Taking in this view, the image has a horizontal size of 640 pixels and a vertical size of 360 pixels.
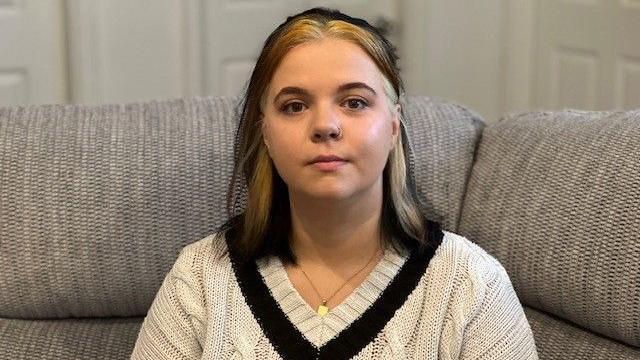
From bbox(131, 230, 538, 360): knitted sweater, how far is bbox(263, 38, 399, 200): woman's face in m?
0.14

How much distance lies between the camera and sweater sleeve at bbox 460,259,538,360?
1.40 metres

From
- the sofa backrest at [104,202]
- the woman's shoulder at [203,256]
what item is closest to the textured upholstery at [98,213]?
the sofa backrest at [104,202]

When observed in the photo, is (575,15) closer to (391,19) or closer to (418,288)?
(391,19)

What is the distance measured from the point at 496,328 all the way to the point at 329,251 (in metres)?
0.24

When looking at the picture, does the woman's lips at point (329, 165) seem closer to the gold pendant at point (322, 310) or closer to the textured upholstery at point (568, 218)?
the gold pendant at point (322, 310)

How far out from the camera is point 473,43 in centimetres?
374

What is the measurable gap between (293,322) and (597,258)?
443 millimetres

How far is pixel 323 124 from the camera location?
1.34 meters

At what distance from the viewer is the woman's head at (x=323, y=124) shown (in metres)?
1.36

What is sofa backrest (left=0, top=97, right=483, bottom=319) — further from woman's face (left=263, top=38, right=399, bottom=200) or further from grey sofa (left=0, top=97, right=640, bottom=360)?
woman's face (left=263, top=38, right=399, bottom=200)

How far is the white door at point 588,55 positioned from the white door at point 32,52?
154 cm

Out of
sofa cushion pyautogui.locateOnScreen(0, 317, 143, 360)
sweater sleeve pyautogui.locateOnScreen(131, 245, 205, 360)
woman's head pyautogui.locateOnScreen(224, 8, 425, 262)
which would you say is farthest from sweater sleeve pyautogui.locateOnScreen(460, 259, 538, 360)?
sofa cushion pyautogui.locateOnScreen(0, 317, 143, 360)

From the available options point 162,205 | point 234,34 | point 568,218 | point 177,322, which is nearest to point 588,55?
point 234,34

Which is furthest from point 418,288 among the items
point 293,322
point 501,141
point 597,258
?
point 501,141
